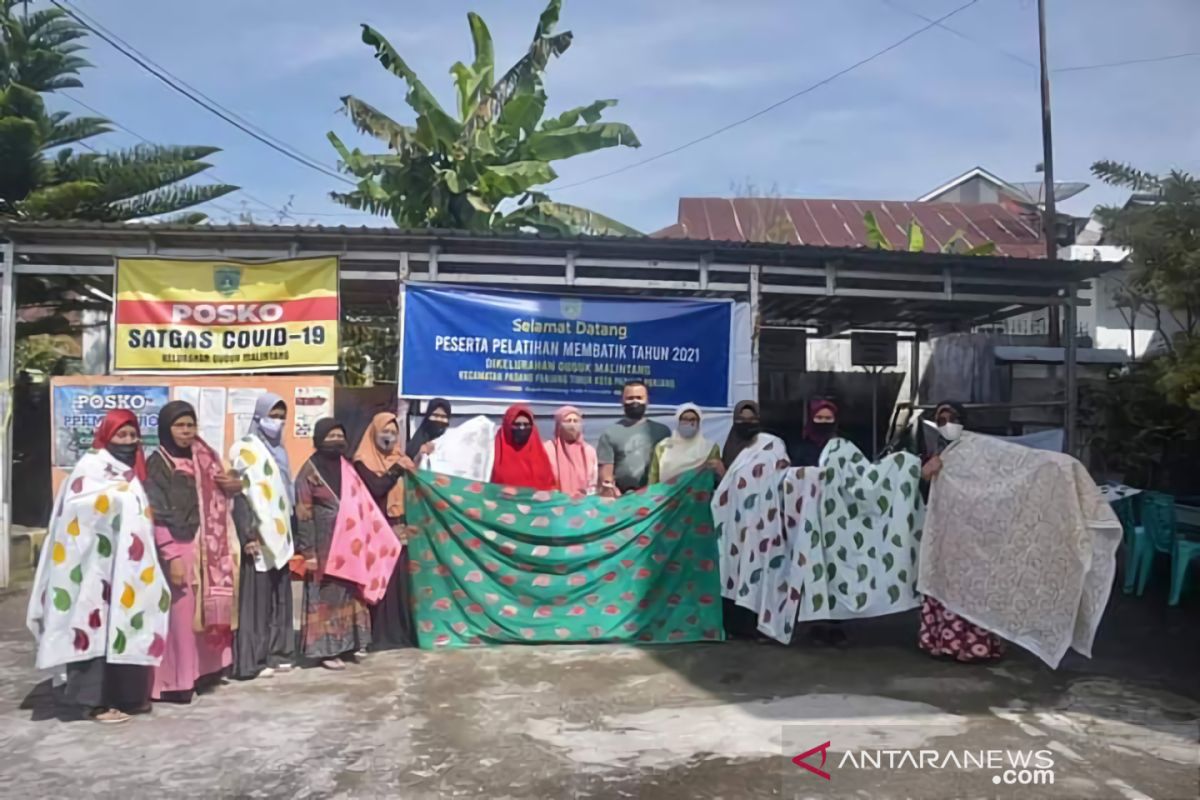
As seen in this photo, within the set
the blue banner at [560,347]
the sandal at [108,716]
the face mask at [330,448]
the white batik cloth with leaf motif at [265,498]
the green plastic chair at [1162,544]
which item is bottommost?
the sandal at [108,716]

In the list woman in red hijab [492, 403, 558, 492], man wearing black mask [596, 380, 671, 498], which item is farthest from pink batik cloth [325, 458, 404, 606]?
man wearing black mask [596, 380, 671, 498]

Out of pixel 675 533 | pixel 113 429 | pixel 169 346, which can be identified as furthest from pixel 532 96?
pixel 113 429

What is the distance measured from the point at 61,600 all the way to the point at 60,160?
9.39 m

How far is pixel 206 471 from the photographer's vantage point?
18.0ft

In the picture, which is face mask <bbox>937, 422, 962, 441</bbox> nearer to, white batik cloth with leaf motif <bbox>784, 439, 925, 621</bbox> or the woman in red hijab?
white batik cloth with leaf motif <bbox>784, 439, 925, 621</bbox>

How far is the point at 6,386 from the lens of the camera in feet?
26.6

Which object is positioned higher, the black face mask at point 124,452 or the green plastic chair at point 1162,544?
the black face mask at point 124,452

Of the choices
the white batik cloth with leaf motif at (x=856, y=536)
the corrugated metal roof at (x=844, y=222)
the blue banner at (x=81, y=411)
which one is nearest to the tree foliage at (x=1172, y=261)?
the white batik cloth with leaf motif at (x=856, y=536)

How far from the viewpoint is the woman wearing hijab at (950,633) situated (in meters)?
6.02

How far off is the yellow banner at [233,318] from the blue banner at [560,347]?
0.77 meters

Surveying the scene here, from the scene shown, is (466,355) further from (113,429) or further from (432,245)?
(113,429)

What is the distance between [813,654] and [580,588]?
5.05 feet

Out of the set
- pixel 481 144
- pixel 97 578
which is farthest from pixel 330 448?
A: pixel 481 144

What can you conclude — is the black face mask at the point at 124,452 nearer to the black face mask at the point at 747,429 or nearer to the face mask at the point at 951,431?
the black face mask at the point at 747,429
